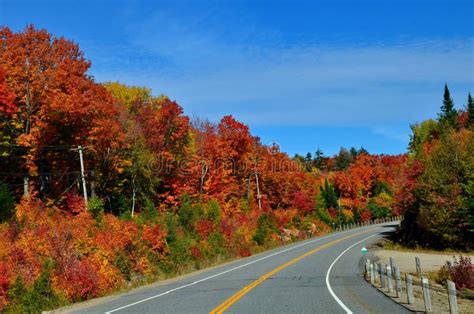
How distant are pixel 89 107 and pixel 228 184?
29.5 meters

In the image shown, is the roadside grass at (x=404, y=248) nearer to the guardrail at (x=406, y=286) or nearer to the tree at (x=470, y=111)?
the guardrail at (x=406, y=286)

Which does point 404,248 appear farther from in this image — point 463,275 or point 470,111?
point 470,111

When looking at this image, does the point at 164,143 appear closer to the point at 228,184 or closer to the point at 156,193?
the point at 156,193

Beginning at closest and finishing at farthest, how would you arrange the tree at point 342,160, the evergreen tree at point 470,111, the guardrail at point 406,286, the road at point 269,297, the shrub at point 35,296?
1. the guardrail at point 406,286
2. the road at point 269,297
3. the shrub at point 35,296
4. the evergreen tree at point 470,111
5. the tree at point 342,160

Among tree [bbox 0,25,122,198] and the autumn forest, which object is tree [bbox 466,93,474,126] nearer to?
the autumn forest

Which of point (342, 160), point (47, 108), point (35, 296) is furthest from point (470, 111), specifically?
point (342, 160)

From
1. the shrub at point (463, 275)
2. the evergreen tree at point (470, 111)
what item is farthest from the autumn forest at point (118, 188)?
the evergreen tree at point (470, 111)

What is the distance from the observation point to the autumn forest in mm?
22906

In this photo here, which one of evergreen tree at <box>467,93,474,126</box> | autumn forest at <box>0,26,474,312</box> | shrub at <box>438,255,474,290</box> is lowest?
shrub at <box>438,255,474,290</box>

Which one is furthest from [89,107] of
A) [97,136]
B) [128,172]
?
[128,172]

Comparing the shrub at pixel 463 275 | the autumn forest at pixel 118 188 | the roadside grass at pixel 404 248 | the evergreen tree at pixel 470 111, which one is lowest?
the roadside grass at pixel 404 248

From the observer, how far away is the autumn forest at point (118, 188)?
22.9 metres

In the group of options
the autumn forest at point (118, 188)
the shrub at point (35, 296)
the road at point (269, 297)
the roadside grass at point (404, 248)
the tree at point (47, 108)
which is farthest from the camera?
the roadside grass at point (404, 248)

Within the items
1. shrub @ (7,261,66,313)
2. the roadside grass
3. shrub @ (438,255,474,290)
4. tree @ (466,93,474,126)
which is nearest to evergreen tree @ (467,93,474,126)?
tree @ (466,93,474,126)
